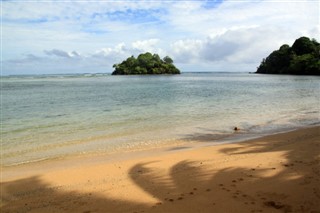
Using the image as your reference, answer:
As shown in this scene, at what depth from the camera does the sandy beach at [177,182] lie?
598 cm

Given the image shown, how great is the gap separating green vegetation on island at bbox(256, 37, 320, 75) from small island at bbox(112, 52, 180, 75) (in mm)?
48462

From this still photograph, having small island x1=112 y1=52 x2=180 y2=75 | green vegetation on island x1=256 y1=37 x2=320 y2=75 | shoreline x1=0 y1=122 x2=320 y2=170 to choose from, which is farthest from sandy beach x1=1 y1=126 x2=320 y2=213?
small island x1=112 y1=52 x2=180 y2=75

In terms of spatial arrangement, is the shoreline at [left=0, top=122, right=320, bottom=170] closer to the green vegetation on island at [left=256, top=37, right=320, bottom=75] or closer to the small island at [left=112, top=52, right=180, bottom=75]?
the green vegetation on island at [left=256, top=37, right=320, bottom=75]

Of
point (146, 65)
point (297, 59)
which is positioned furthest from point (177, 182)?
point (146, 65)

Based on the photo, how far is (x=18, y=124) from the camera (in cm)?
1794

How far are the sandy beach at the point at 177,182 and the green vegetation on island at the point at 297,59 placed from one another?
97382 millimetres

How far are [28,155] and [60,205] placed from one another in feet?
18.1

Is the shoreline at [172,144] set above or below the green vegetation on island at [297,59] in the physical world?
below

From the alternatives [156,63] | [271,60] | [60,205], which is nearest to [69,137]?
[60,205]

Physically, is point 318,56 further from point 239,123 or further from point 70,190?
point 70,190

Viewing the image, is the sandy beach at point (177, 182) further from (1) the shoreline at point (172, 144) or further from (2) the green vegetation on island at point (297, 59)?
(2) the green vegetation on island at point (297, 59)

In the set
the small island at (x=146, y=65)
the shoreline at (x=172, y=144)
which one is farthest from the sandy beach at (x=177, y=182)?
the small island at (x=146, y=65)

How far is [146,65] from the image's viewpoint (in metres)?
154

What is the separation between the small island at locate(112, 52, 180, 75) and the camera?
153 m
